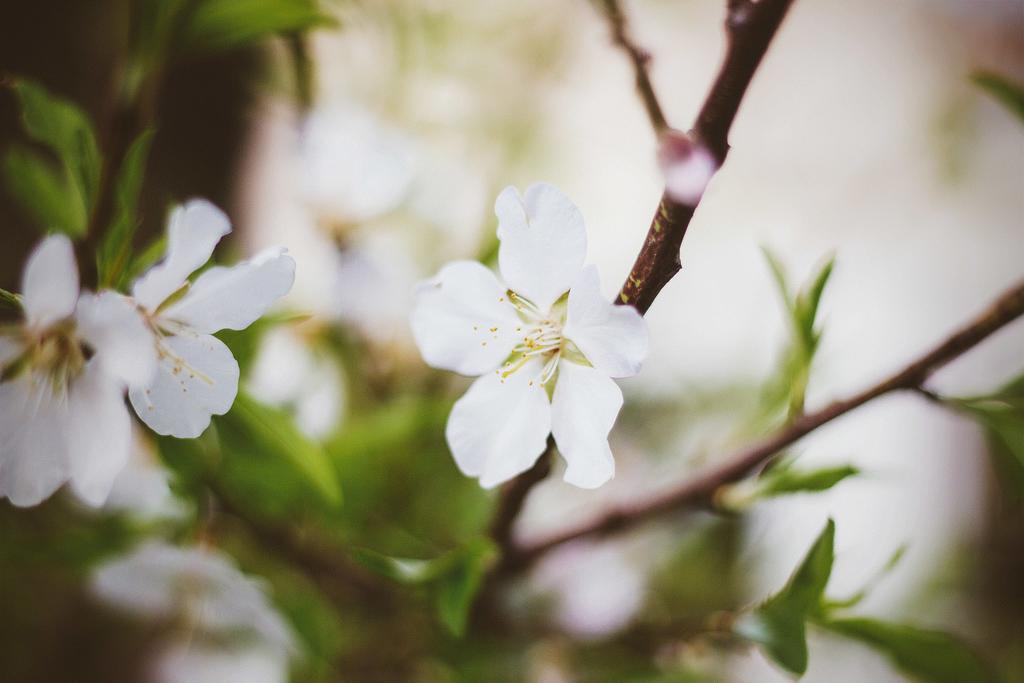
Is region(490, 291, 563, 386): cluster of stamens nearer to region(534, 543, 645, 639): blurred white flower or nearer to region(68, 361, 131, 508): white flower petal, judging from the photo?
region(68, 361, 131, 508): white flower petal

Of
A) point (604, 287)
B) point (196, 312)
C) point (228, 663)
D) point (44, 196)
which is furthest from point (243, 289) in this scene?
point (604, 287)

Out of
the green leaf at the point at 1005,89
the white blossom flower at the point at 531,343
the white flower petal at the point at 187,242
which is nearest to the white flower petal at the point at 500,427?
the white blossom flower at the point at 531,343

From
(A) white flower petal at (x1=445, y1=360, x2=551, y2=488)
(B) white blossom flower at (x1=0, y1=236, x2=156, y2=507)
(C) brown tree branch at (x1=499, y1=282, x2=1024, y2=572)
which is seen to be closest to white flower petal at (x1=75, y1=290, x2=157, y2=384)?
(B) white blossom flower at (x1=0, y1=236, x2=156, y2=507)

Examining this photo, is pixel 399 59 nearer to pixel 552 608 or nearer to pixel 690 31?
pixel 552 608

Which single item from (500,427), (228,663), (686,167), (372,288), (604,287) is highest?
(686,167)

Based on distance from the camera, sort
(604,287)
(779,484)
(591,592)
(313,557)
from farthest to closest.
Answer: (604,287) < (591,592) < (313,557) < (779,484)

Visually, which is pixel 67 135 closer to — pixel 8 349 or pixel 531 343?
pixel 8 349

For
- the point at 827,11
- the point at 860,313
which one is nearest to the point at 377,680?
the point at 860,313
